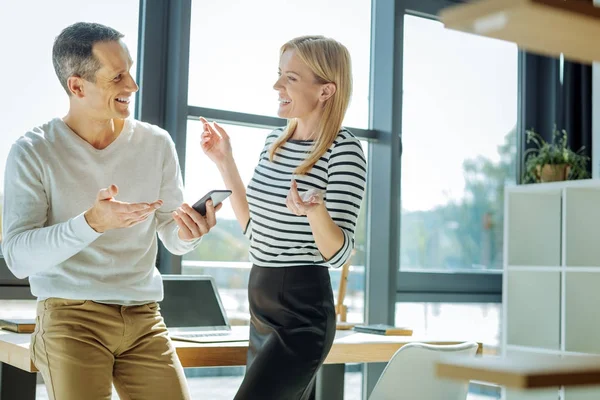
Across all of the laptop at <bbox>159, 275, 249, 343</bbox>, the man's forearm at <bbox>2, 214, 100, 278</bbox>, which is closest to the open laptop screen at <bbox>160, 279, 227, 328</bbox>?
the laptop at <bbox>159, 275, 249, 343</bbox>

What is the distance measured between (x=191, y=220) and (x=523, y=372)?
1358 millimetres

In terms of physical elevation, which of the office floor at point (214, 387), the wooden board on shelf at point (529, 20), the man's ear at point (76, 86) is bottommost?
the office floor at point (214, 387)

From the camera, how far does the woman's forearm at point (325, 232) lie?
1893 millimetres

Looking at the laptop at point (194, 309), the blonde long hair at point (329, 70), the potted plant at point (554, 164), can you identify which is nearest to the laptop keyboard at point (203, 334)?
the laptop at point (194, 309)

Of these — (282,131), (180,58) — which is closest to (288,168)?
(282,131)

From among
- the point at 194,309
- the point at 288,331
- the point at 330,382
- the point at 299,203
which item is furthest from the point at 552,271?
the point at 299,203

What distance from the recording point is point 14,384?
234 centimetres

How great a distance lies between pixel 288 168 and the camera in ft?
6.96

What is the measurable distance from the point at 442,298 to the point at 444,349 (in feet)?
5.52

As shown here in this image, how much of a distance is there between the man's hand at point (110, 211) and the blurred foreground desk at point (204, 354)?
53 cm

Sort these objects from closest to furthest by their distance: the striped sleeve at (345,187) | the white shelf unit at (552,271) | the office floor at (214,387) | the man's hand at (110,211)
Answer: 1. the man's hand at (110,211)
2. the striped sleeve at (345,187)
3. the office floor at (214,387)
4. the white shelf unit at (552,271)

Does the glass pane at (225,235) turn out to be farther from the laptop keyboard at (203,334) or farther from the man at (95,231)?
the man at (95,231)

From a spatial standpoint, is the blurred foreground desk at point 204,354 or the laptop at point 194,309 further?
the laptop at point 194,309

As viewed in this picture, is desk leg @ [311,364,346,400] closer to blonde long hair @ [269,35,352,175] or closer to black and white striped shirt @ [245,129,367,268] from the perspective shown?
black and white striped shirt @ [245,129,367,268]
